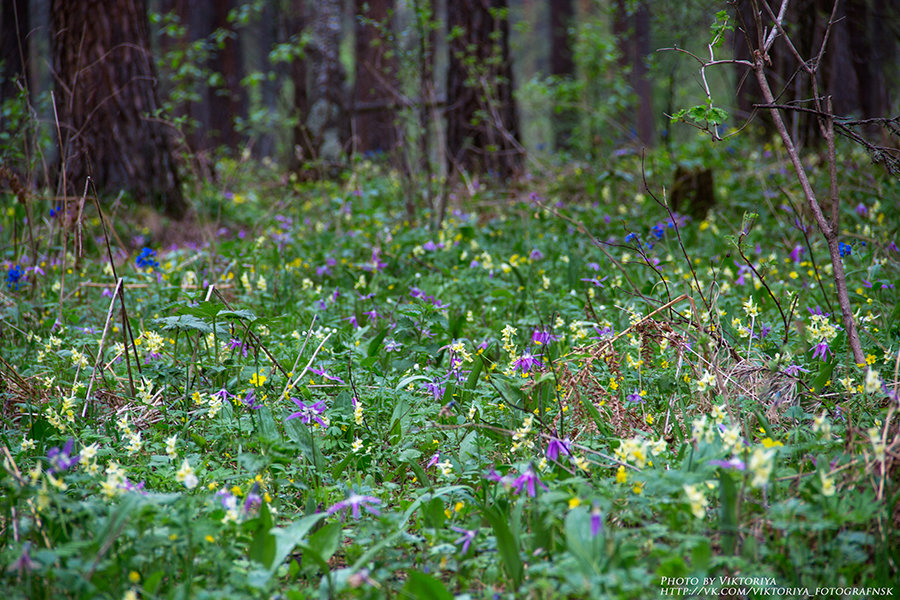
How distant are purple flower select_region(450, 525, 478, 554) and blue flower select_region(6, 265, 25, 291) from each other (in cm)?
289

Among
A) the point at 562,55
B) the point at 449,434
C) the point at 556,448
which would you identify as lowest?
the point at 449,434

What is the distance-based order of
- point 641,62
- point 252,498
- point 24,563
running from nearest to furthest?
point 24,563
point 252,498
point 641,62

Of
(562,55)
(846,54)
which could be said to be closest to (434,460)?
(846,54)

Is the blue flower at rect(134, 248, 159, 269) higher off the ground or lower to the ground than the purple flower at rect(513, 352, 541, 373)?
higher

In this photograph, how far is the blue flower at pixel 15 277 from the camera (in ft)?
11.3

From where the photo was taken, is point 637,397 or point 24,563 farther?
point 637,397

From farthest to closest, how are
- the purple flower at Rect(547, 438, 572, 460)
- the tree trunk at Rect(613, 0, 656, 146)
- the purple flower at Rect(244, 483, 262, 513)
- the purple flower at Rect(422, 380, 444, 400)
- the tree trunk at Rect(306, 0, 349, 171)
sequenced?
the tree trunk at Rect(613, 0, 656, 146) → the tree trunk at Rect(306, 0, 349, 171) → the purple flower at Rect(422, 380, 444, 400) → the purple flower at Rect(547, 438, 572, 460) → the purple flower at Rect(244, 483, 262, 513)

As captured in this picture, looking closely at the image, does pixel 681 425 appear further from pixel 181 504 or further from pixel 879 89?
pixel 879 89

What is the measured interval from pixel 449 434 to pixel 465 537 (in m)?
0.68

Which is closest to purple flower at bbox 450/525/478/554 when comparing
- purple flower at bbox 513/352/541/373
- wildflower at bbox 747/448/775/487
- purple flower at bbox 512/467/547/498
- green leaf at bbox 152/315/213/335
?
purple flower at bbox 512/467/547/498

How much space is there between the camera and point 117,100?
5.79 meters

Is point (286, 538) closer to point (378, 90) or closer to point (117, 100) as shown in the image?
point (117, 100)

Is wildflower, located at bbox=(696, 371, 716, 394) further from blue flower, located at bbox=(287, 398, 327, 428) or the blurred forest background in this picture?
blue flower, located at bbox=(287, 398, 327, 428)

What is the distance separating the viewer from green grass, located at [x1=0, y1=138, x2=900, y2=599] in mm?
1493
